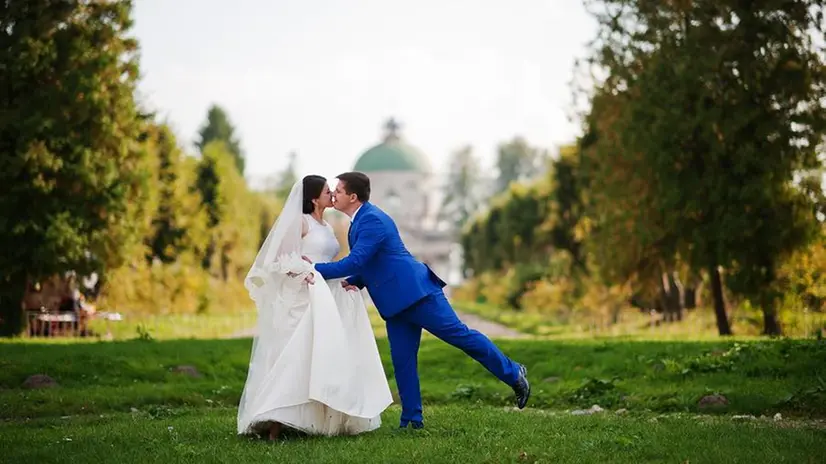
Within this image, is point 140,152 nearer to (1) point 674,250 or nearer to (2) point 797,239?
(1) point 674,250

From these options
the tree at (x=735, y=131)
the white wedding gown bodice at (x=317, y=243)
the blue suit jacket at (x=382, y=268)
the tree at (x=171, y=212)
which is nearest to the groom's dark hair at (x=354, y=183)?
the blue suit jacket at (x=382, y=268)

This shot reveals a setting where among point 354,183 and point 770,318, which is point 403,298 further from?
point 770,318

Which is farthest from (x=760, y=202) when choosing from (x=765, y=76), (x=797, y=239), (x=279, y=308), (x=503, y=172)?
(x=503, y=172)

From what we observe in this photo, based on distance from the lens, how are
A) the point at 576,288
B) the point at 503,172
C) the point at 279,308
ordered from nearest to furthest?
1. the point at 279,308
2. the point at 576,288
3. the point at 503,172

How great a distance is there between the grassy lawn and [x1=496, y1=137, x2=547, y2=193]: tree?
280 ft

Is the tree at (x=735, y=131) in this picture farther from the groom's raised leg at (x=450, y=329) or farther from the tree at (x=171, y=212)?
the tree at (x=171, y=212)

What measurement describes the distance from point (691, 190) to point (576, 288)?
15.0 m

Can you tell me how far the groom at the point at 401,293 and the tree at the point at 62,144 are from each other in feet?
46.2

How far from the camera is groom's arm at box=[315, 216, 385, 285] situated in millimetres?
9008

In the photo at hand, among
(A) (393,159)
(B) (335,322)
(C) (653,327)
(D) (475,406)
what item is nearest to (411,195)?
(A) (393,159)

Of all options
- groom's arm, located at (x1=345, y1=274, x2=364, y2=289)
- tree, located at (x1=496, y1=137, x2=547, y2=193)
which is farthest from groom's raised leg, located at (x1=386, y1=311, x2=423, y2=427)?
tree, located at (x1=496, y1=137, x2=547, y2=193)

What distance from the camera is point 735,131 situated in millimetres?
20578

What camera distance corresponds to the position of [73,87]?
22734mm

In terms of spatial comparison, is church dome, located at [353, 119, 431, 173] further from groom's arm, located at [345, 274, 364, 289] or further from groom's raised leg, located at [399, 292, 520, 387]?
groom's raised leg, located at [399, 292, 520, 387]
